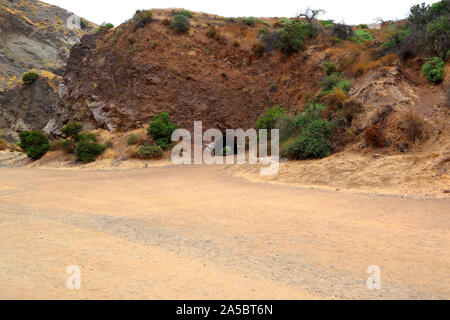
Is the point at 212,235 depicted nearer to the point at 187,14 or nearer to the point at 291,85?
the point at 291,85

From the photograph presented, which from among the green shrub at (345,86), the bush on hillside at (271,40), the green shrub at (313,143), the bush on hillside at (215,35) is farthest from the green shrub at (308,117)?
the bush on hillside at (215,35)

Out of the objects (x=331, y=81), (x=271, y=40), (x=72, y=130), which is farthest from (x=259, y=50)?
(x=72, y=130)

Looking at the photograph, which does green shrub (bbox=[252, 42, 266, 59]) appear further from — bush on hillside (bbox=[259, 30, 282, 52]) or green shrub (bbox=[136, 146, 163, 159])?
green shrub (bbox=[136, 146, 163, 159])

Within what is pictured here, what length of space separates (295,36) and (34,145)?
21.1 m

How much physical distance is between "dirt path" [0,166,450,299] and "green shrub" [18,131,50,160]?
16.7m

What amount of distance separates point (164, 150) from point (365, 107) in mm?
12030

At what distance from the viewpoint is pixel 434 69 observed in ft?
42.3

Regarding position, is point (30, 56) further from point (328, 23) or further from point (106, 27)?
point (328, 23)

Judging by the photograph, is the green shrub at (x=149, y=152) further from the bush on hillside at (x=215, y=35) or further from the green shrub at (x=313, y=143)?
the bush on hillside at (x=215, y=35)

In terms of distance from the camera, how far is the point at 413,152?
9711 millimetres

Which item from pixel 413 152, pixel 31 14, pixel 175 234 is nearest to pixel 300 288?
pixel 175 234

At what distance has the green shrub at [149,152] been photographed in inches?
747

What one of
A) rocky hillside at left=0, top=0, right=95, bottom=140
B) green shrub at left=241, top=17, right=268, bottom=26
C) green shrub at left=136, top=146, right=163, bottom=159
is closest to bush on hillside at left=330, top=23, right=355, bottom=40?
green shrub at left=241, top=17, right=268, bottom=26

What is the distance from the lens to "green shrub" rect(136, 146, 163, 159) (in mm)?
18969
